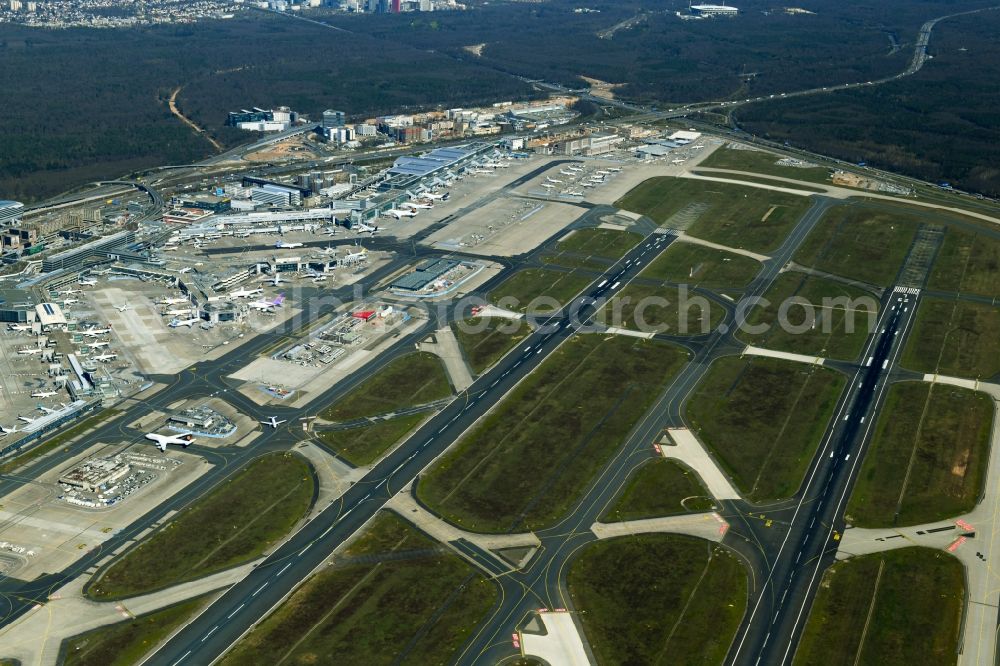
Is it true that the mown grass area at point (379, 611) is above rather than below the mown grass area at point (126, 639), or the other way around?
above

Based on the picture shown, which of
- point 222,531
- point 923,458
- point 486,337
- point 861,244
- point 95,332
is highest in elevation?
point 861,244

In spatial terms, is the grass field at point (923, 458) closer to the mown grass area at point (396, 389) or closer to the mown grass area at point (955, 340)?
the mown grass area at point (955, 340)

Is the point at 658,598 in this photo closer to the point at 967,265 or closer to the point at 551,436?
the point at 551,436

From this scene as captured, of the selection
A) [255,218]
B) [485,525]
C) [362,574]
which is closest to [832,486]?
[485,525]

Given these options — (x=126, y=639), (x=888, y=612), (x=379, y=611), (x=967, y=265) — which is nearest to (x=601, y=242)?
(x=967, y=265)

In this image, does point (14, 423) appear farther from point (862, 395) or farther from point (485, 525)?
point (862, 395)

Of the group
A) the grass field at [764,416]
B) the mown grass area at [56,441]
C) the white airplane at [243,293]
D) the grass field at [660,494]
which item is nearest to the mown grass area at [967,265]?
the grass field at [764,416]
